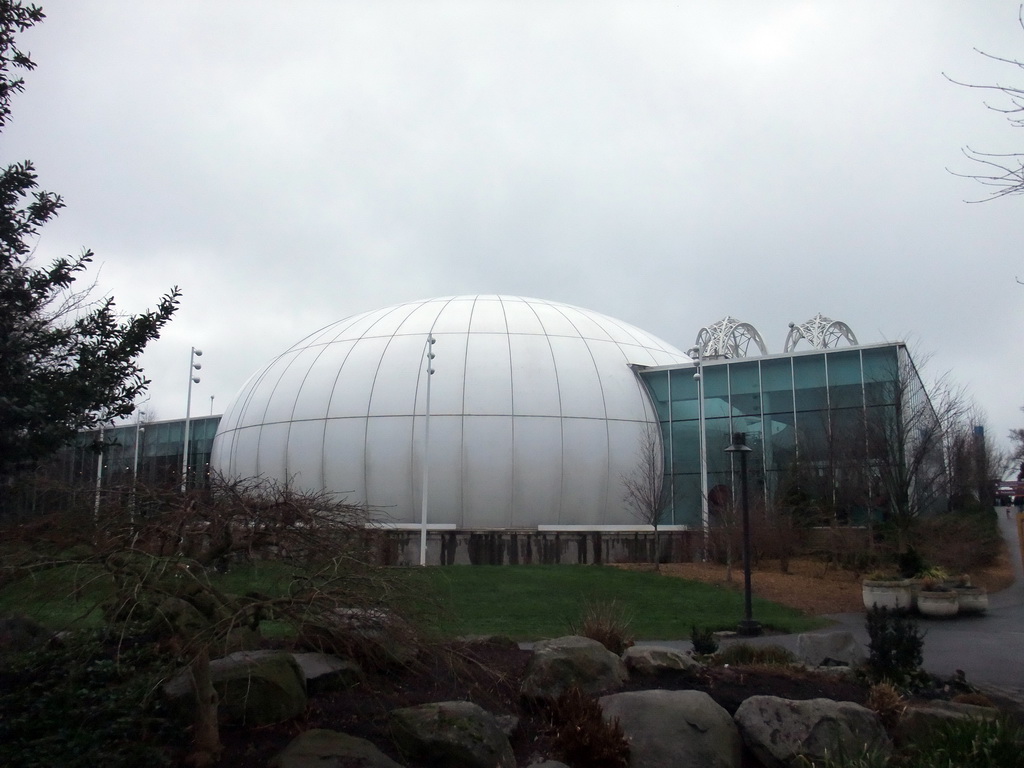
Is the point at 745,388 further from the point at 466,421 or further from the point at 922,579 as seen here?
the point at 922,579

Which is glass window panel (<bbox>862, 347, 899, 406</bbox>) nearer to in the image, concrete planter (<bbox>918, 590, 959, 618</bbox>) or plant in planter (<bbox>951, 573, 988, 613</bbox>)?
plant in planter (<bbox>951, 573, 988, 613</bbox>)

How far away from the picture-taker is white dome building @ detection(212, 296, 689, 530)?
1281 inches

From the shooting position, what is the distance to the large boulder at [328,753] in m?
6.34

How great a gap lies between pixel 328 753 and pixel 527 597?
45.1ft

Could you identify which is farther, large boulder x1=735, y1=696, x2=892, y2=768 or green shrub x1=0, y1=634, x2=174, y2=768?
large boulder x1=735, y1=696, x2=892, y2=768

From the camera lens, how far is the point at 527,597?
65.4 feet

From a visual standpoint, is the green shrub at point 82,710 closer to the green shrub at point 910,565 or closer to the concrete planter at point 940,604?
the concrete planter at point 940,604

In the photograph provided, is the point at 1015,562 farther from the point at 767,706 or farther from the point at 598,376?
the point at 767,706

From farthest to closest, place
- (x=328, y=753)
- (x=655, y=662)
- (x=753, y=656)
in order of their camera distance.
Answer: (x=753, y=656), (x=655, y=662), (x=328, y=753)

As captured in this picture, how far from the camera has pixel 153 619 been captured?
7.39m

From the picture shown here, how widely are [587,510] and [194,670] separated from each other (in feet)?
89.5

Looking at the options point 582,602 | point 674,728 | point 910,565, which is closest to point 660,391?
point 910,565

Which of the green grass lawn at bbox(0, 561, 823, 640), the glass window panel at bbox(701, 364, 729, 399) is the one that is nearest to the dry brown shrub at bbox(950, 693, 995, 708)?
the green grass lawn at bbox(0, 561, 823, 640)

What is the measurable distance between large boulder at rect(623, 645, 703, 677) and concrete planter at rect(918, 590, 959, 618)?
36.8 ft
